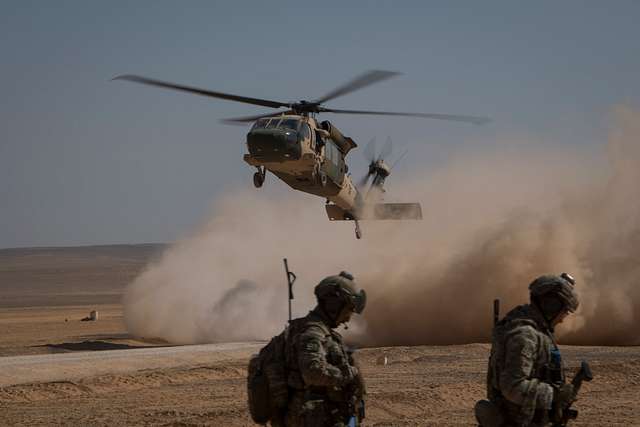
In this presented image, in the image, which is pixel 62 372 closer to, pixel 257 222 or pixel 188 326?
pixel 188 326

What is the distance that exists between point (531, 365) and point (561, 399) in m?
0.25

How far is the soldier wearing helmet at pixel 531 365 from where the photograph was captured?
598 cm

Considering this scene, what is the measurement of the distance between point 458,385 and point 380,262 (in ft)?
53.5

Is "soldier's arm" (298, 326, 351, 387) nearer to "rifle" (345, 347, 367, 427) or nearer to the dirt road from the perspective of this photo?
"rifle" (345, 347, 367, 427)

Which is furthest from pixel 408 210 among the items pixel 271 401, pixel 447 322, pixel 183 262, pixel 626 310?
pixel 271 401

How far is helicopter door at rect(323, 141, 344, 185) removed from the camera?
79.5 ft

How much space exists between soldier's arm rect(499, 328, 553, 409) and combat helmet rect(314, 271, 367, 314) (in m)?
0.93

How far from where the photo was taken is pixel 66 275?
14612 cm

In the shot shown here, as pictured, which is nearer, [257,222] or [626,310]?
[626,310]

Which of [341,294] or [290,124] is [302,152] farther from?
[341,294]

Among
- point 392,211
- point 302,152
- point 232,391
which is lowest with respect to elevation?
point 232,391

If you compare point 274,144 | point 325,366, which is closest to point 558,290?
point 325,366

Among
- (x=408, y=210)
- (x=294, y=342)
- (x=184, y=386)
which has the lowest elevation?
(x=184, y=386)

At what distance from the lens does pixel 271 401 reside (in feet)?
21.4
